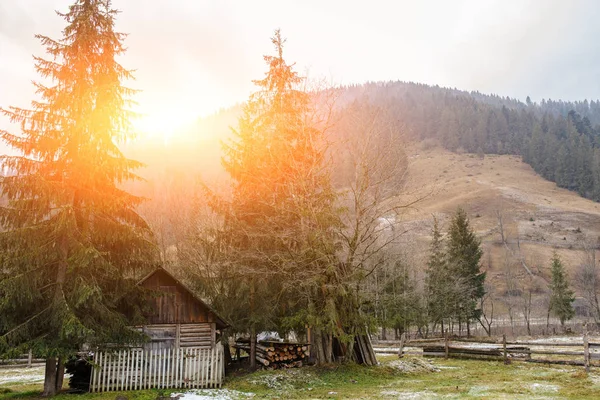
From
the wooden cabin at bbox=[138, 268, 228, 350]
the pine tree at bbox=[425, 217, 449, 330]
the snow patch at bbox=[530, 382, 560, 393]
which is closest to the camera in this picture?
the snow patch at bbox=[530, 382, 560, 393]

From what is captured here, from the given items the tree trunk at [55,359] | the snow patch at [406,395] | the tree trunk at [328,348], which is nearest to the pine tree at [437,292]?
the tree trunk at [328,348]

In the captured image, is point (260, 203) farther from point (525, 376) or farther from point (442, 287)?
point (442, 287)

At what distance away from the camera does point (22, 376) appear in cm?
2427

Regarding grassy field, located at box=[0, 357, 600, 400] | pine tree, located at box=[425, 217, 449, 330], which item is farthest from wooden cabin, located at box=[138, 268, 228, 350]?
pine tree, located at box=[425, 217, 449, 330]

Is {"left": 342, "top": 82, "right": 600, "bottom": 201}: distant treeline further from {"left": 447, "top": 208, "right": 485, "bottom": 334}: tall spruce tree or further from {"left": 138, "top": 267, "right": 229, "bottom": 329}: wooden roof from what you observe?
{"left": 138, "top": 267, "right": 229, "bottom": 329}: wooden roof

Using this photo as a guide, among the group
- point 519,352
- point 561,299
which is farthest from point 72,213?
point 561,299

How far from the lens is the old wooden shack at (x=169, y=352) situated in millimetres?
16922

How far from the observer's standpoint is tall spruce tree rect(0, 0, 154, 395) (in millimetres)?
14336

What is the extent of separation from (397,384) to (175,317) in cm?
991

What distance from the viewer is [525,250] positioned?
91.3 m

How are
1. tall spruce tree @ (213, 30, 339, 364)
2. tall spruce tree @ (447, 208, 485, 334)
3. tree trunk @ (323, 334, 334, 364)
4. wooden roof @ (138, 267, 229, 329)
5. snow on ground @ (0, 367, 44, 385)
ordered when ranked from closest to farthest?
wooden roof @ (138, 267, 229, 329) < tall spruce tree @ (213, 30, 339, 364) < tree trunk @ (323, 334, 334, 364) < snow on ground @ (0, 367, 44, 385) < tall spruce tree @ (447, 208, 485, 334)

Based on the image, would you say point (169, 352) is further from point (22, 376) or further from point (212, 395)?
point (22, 376)

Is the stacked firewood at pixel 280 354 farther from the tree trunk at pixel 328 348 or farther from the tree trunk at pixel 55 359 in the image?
the tree trunk at pixel 55 359

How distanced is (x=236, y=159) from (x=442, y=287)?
28998 millimetres
